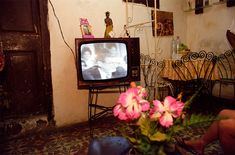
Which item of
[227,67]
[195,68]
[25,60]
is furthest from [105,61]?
[227,67]

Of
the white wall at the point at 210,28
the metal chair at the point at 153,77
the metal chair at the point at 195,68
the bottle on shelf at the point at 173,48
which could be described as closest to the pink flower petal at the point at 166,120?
the metal chair at the point at 195,68

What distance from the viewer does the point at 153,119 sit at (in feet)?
2.25

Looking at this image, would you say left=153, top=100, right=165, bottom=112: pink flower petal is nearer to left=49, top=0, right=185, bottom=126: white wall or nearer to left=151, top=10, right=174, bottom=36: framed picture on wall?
left=49, top=0, right=185, bottom=126: white wall

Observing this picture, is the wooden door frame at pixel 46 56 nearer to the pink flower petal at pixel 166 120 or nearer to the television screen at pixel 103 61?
the television screen at pixel 103 61

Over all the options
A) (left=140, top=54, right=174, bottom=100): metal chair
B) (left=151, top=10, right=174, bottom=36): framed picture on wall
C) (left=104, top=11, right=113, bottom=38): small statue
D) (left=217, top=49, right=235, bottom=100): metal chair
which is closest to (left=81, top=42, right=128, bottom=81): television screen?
(left=104, top=11, right=113, bottom=38): small statue

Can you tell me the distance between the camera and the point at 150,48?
9.98 ft

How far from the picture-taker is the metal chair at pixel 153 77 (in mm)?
2938

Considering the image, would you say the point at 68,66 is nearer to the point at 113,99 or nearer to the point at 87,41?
the point at 87,41

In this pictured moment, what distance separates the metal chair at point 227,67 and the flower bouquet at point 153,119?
2.46 meters

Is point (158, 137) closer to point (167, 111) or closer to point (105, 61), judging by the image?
point (167, 111)

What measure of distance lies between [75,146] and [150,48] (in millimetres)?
1814

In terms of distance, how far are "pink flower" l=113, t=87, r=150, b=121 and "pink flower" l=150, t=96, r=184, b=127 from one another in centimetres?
4

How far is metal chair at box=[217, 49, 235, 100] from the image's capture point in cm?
287

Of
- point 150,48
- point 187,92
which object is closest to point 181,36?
point 150,48
